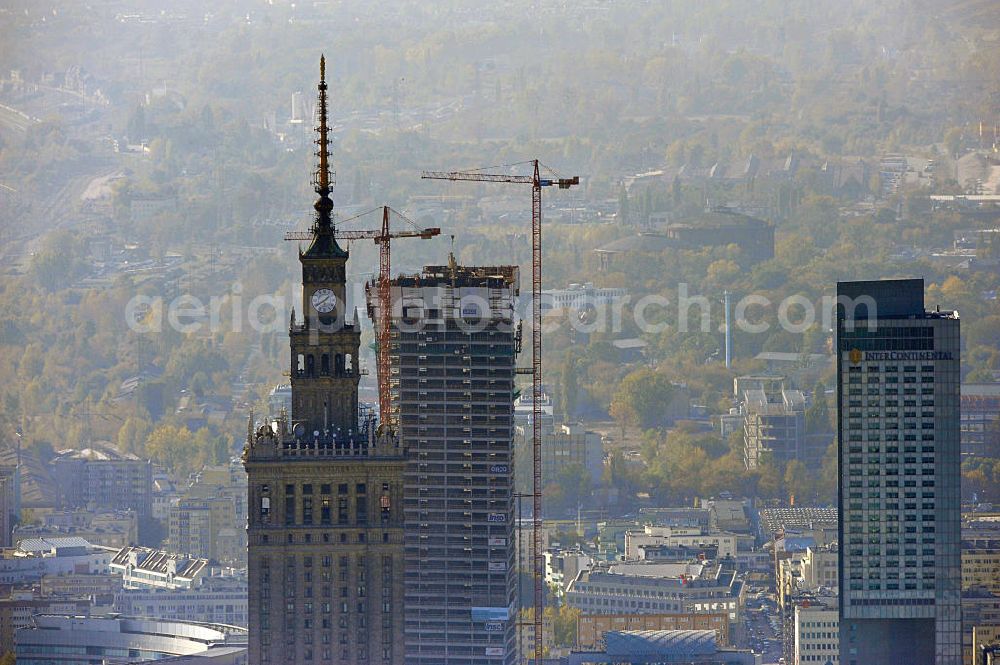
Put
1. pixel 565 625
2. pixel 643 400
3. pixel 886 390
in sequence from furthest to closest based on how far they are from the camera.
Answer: pixel 643 400, pixel 565 625, pixel 886 390

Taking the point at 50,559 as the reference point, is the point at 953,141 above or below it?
above

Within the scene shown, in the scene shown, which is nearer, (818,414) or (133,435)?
(818,414)

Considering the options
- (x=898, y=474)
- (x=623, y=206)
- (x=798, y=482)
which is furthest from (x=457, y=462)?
(x=623, y=206)

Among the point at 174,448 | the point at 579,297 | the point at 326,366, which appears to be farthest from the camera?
the point at 579,297

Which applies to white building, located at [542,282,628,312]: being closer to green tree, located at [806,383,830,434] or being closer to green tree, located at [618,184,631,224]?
green tree, located at [618,184,631,224]

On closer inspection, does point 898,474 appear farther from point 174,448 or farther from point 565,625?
point 174,448

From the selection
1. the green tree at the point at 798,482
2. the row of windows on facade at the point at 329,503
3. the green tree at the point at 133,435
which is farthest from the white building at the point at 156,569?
the row of windows on facade at the point at 329,503

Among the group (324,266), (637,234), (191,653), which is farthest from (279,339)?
(324,266)

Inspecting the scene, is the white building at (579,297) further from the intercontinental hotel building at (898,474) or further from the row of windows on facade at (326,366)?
the row of windows on facade at (326,366)
